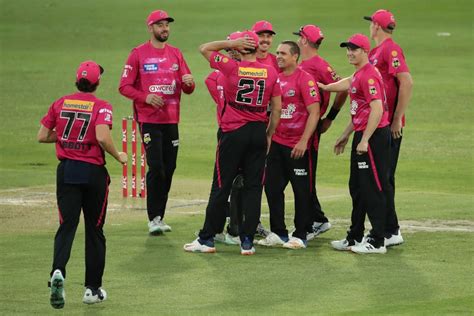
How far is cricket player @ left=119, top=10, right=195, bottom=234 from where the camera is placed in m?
15.4

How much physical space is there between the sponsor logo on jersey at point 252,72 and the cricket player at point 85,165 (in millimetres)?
2325

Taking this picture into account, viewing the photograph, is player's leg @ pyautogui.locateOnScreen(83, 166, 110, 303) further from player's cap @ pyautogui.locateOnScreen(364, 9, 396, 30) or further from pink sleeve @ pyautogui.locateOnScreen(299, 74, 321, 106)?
player's cap @ pyautogui.locateOnScreen(364, 9, 396, 30)

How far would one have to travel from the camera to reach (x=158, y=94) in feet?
50.7

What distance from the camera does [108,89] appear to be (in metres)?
31.5

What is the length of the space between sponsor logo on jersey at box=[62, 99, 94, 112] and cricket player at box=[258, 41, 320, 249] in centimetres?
326

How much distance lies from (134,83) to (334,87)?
251cm

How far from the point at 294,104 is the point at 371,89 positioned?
1.06 metres

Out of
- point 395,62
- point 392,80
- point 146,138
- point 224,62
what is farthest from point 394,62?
point 146,138

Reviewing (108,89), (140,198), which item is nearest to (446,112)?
(108,89)

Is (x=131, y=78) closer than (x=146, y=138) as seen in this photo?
No

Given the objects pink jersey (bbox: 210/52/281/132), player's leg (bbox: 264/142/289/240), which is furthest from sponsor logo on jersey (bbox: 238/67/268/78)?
player's leg (bbox: 264/142/289/240)

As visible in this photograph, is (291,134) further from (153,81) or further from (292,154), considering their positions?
(153,81)

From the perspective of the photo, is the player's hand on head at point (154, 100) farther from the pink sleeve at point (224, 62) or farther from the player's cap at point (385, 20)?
the player's cap at point (385, 20)

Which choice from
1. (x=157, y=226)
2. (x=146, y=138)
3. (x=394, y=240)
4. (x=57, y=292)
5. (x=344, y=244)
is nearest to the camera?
(x=57, y=292)
